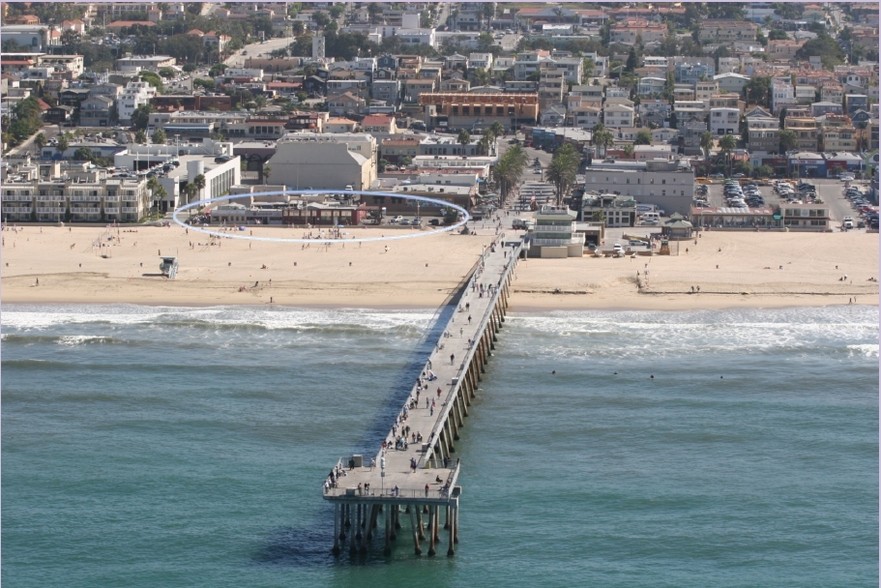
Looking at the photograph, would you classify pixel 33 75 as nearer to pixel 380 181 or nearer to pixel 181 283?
pixel 380 181

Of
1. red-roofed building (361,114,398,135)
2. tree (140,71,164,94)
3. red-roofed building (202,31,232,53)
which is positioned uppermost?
red-roofed building (202,31,232,53)

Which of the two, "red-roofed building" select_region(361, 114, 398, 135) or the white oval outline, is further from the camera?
"red-roofed building" select_region(361, 114, 398, 135)

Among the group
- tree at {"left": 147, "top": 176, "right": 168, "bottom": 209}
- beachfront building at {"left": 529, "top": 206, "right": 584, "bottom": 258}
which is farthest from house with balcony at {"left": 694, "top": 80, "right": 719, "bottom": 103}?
beachfront building at {"left": 529, "top": 206, "right": 584, "bottom": 258}

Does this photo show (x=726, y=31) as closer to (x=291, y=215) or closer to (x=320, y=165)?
(x=320, y=165)

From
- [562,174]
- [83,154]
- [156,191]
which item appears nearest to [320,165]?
[156,191]

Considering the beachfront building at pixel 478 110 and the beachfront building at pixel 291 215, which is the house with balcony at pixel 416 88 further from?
the beachfront building at pixel 291 215

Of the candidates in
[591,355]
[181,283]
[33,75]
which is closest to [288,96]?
[33,75]

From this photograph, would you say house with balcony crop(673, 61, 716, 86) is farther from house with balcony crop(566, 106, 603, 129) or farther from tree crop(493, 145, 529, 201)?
tree crop(493, 145, 529, 201)

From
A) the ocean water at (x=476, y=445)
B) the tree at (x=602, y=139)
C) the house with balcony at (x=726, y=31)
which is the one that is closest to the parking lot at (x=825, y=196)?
the tree at (x=602, y=139)
